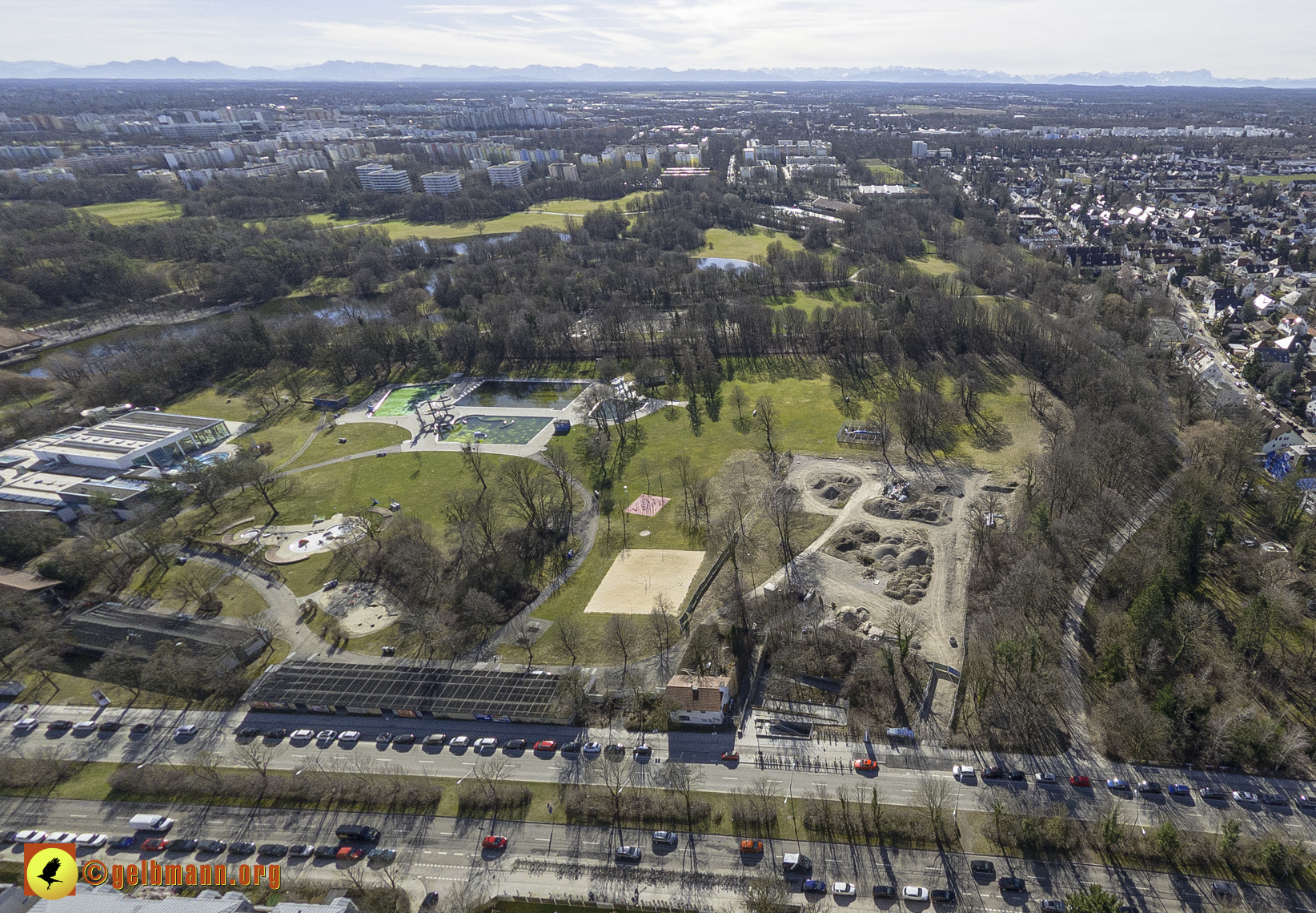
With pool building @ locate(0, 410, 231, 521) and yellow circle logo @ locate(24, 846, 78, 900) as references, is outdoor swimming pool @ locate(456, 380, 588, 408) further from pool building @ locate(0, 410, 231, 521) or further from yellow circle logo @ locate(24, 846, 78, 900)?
yellow circle logo @ locate(24, 846, 78, 900)

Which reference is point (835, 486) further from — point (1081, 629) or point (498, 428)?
point (498, 428)

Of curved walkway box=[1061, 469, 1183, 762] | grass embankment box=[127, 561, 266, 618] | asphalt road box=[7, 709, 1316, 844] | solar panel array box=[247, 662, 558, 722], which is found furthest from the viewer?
grass embankment box=[127, 561, 266, 618]

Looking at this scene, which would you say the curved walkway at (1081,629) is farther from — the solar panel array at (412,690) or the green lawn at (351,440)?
Result: the green lawn at (351,440)

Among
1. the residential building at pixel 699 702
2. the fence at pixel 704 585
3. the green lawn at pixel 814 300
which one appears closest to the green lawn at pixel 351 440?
the fence at pixel 704 585

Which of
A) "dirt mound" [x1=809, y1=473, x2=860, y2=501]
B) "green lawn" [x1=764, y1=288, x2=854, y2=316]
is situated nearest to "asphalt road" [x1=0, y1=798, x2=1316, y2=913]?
"dirt mound" [x1=809, y1=473, x2=860, y2=501]

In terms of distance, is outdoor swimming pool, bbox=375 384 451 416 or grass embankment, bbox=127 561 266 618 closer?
grass embankment, bbox=127 561 266 618

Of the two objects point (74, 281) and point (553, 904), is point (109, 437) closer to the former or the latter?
point (74, 281)

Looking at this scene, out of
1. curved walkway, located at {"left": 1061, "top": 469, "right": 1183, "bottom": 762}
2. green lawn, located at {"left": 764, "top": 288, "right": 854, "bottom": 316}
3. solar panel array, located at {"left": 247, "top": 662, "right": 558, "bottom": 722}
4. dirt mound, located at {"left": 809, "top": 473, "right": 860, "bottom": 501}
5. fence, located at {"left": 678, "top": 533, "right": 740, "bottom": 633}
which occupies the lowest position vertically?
solar panel array, located at {"left": 247, "top": 662, "right": 558, "bottom": 722}

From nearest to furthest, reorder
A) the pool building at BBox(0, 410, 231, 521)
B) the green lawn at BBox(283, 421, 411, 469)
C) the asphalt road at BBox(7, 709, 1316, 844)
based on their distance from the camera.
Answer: the asphalt road at BBox(7, 709, 1316, 844), the pool building at BBox(0, 410, 231, 521), the green lawn at BBox(283, 421, 411, 469)
